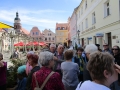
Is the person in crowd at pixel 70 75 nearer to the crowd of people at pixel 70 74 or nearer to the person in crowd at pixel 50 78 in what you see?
the crowd of people at pixel 70 74

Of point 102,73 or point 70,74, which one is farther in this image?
point 70,74

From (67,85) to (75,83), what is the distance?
209 mm

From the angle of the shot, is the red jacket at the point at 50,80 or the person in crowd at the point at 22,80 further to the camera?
the person in crowd at the point at 22,80

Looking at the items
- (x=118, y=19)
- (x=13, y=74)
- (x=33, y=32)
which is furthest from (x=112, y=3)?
(x=33, y=32)

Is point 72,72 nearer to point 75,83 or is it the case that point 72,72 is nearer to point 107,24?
point 75,83

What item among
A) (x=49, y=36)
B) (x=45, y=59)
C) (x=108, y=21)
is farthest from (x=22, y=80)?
(x=49, y=36)

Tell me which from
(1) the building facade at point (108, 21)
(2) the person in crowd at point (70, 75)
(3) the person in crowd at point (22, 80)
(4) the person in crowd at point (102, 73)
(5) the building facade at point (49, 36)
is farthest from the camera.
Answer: (5) the building facade at point (49, 36)

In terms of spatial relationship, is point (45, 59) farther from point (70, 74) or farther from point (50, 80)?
point (70, 74)

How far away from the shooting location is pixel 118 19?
40.2ft

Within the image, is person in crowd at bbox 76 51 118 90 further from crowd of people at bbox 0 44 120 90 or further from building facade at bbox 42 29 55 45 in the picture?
building facade at bbox 42 29 55 45

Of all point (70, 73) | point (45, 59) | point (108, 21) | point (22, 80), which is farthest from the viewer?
point (108, 21)

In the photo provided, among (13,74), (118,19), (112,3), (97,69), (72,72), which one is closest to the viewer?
(97,69)

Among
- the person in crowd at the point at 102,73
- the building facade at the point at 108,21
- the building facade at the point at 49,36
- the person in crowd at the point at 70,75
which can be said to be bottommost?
the person in crowd at the point at 70,75

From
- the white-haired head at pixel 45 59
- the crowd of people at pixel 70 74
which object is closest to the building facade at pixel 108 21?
the crowd of people at pixel 70 74
